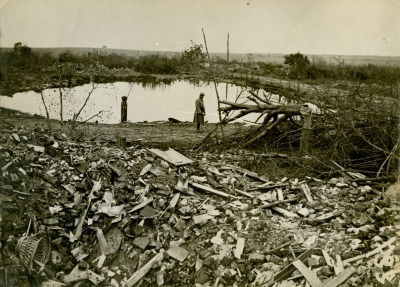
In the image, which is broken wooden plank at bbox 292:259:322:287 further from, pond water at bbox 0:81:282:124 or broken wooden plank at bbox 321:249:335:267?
pond water at bbox 0:81:282:124

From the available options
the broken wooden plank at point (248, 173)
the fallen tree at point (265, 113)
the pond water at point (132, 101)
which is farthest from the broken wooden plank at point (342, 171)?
the pond water at point (132, 101)

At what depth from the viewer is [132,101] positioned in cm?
559

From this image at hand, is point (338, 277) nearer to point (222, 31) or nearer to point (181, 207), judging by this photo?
point (181, 207)

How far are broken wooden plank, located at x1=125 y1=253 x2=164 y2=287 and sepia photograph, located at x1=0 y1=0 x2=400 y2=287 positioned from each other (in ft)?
0.05

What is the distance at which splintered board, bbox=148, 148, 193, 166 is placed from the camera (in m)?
4.93

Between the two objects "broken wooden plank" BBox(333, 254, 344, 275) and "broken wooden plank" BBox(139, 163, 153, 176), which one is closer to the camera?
"broken wooden plank" BBox(333, 254, 344, 275)

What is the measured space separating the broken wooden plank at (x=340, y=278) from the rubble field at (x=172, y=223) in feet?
0.04

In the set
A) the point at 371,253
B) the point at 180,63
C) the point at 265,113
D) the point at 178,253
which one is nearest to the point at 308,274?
the point at 371,253

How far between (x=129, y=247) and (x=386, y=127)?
3785mm

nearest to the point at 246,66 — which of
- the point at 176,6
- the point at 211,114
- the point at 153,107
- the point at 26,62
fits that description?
the point at 211,114

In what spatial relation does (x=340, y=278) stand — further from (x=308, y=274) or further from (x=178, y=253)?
(x=178, y=253)

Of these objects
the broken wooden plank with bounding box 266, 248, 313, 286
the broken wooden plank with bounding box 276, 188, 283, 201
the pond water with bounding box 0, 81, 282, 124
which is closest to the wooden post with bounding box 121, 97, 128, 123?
the pond water with bounding box 0, 81, 282, 124

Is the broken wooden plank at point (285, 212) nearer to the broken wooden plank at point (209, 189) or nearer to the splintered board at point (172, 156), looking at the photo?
the broken wooden plank at point (209, 189)

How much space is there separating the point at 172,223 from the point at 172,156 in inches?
48.2
